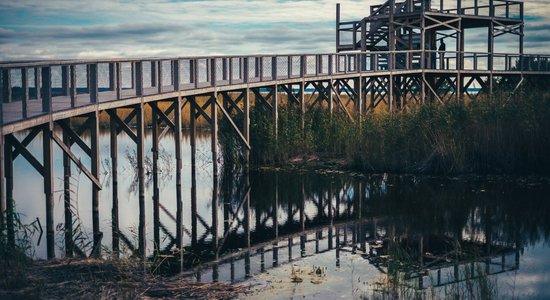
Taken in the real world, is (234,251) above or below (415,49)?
below

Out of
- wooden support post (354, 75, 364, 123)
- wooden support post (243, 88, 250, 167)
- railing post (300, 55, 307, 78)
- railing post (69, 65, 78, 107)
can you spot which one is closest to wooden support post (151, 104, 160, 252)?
railing post (69, 65, 78, 107)

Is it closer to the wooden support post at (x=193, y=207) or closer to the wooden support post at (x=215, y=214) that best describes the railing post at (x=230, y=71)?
the wooden support post at (x=193, y=207)

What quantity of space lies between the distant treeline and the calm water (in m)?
1.07

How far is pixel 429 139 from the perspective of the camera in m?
21.0

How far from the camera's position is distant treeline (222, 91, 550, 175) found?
65.3 ft

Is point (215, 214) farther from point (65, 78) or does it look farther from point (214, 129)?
point (214, 129)

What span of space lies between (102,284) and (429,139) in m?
13.5

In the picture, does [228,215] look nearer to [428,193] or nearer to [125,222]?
[125,222]

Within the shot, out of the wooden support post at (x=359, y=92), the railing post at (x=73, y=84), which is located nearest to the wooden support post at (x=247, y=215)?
the railing post at (x=73, y=84)

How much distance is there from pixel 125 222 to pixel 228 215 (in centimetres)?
224

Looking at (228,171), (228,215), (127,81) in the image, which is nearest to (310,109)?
(228,171)

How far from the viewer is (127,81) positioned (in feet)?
67.9

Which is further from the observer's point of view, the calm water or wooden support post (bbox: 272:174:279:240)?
wooden support post (bbox: 272:174:279:240)

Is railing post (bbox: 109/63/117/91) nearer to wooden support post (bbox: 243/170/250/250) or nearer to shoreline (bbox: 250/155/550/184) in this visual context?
wooden support post (bbox: 243/170/250/250)
